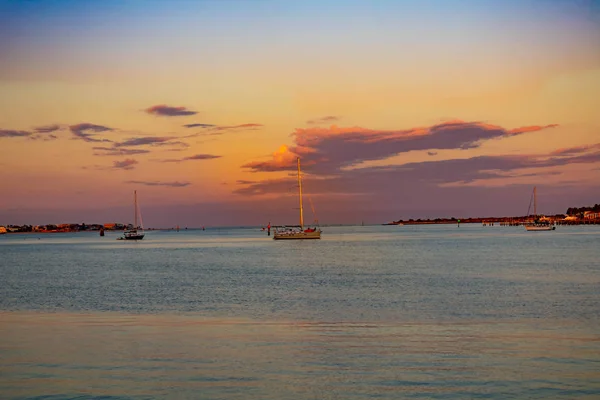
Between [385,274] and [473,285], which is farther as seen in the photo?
[385,274]

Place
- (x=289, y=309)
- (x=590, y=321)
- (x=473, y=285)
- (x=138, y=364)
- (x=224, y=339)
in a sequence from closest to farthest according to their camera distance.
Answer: (x=138, y=364), (x=224, y=339), (x=590, y=321), (x=289, y=309), (x=473, y=285)

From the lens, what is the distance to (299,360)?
18.9m

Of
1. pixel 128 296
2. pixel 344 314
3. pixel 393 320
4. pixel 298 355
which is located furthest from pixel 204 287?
pixel 298 355

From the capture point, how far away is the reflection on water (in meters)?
15.9

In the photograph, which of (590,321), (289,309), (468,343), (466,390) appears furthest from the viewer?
(289,309)

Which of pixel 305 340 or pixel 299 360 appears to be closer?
pixel 299 360

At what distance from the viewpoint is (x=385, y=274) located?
5097cm

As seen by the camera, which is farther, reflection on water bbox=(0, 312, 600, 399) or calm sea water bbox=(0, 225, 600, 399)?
calm sea water bbox=(0, 225, 600, 399)

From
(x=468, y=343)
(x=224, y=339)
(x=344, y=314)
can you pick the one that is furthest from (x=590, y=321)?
(x=224, y=339)

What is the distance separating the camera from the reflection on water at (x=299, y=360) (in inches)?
625

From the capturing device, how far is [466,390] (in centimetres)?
1556

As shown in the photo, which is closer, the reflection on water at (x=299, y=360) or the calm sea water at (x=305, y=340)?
the reflection on water at (x=299, y=360)

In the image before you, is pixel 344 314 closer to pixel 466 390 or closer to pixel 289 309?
pixel 289 309

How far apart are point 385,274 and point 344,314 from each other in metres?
22.8
